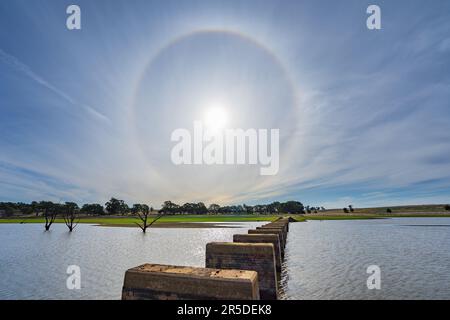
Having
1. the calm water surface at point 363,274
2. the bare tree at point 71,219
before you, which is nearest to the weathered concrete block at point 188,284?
the calm water surface at point 363,274

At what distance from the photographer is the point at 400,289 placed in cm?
1429

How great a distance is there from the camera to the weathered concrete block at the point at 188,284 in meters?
7.87

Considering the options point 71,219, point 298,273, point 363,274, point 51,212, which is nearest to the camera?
point 363,274

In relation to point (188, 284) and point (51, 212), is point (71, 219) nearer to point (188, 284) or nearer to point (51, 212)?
point (188, 284)

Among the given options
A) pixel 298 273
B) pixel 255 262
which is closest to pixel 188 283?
pixel 255 262

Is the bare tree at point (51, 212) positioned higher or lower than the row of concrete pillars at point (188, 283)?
lower

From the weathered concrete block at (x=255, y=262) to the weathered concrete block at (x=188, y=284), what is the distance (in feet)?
12.6

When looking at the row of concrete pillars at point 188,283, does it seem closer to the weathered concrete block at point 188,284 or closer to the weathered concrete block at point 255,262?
the weathered concrete block at point 188,284

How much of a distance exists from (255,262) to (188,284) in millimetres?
5074

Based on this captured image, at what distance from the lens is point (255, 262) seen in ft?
41.3

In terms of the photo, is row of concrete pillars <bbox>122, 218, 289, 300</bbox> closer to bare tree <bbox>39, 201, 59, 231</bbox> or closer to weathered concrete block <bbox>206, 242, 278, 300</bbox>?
weathered concrete block <bbox>206, 242, 278, 300</bbox>
